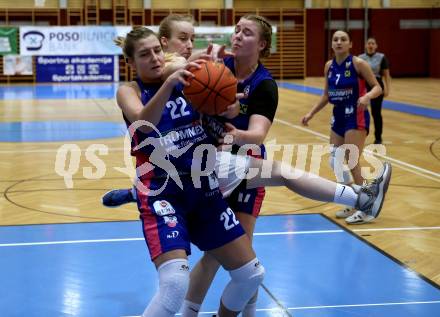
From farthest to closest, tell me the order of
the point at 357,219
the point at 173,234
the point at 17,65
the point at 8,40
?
the point at 17,65
the point at 8,40
the point at 357,219
the point at 173,234

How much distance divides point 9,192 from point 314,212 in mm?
3755

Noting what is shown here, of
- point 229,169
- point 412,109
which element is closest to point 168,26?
point 229,169

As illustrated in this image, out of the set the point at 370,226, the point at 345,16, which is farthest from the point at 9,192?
the point at 345,16

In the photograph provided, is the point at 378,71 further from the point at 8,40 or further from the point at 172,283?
the point at 8,40

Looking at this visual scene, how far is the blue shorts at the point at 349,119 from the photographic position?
23.0 ft

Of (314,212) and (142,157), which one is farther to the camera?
(314,212)

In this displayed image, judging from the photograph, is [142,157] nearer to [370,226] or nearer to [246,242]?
[246,242]

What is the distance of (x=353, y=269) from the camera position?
5.41 meters

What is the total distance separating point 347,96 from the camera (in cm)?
712

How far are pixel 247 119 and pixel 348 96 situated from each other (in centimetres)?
357

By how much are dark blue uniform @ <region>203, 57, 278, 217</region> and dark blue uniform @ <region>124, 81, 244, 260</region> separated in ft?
0.44

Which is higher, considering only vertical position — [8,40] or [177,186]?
[8,40]

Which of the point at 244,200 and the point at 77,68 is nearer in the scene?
the point at 244,200

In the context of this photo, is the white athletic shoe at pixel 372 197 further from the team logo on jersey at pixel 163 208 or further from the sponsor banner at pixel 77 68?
the sponsor banner at pixel 77 68
